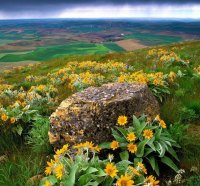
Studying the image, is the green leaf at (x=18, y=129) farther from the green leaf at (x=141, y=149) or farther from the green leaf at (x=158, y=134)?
the green leaf at (x=158, y=134)

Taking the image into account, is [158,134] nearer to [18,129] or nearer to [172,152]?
[172,152]

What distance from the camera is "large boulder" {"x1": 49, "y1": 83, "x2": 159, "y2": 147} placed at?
5922mm

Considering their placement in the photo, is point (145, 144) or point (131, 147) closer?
point (131, 147)

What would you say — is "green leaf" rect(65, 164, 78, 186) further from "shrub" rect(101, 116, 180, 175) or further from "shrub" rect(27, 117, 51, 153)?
"shrub" rect(27, 117, 51, 153)

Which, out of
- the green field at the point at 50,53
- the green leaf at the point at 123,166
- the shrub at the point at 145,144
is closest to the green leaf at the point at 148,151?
the shrub at the point at 145,144

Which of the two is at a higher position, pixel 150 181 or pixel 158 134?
pixel 158 134

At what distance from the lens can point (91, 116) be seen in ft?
19.7

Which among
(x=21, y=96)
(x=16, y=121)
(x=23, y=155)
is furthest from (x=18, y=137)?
(x=21, y=96)

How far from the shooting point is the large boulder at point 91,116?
233 inches

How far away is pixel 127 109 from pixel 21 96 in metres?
4.48

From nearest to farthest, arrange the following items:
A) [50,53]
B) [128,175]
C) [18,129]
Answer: [128,175] < [18,129] < [50,53]

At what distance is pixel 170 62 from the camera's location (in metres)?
15.1

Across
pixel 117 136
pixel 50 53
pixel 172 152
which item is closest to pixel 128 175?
pixel 117 136

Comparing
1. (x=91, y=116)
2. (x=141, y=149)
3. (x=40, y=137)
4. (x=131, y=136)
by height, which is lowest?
(x=40, y=137)
